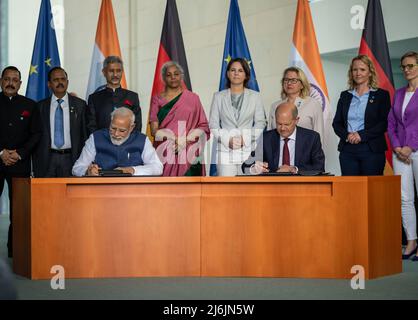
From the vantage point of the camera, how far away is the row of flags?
6.36m

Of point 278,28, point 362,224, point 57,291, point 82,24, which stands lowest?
point 57,291

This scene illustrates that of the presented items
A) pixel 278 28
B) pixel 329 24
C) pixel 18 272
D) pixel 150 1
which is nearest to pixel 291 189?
pixel 18 272

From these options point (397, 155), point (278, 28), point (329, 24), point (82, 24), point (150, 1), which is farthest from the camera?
point (82, 24)

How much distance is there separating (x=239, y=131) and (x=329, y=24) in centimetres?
292

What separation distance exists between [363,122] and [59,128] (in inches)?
94.5

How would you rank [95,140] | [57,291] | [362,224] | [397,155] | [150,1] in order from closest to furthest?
[57,291] < [362,224] < [95,140] < [397,155] < [150,1]

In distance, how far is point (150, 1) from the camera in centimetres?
887

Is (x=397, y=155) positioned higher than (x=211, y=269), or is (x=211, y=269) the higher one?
(x=397, y=155)

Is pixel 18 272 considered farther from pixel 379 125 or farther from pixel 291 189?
pixel 379 125

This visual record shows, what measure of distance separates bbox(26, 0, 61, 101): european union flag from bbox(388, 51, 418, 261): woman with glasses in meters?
3.67

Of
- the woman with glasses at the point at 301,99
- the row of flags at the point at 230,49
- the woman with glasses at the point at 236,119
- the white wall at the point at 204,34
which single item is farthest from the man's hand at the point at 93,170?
the white wall at the point at 204,34

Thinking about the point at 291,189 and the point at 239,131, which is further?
the point at 239,131

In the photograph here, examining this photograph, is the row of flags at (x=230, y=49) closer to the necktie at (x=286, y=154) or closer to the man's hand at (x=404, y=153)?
the man's hand at (x=404, y=153)

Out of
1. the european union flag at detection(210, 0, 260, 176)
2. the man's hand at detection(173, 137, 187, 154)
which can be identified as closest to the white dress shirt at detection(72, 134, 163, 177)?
the man's hand at detection(173, 137, 187, 154)
